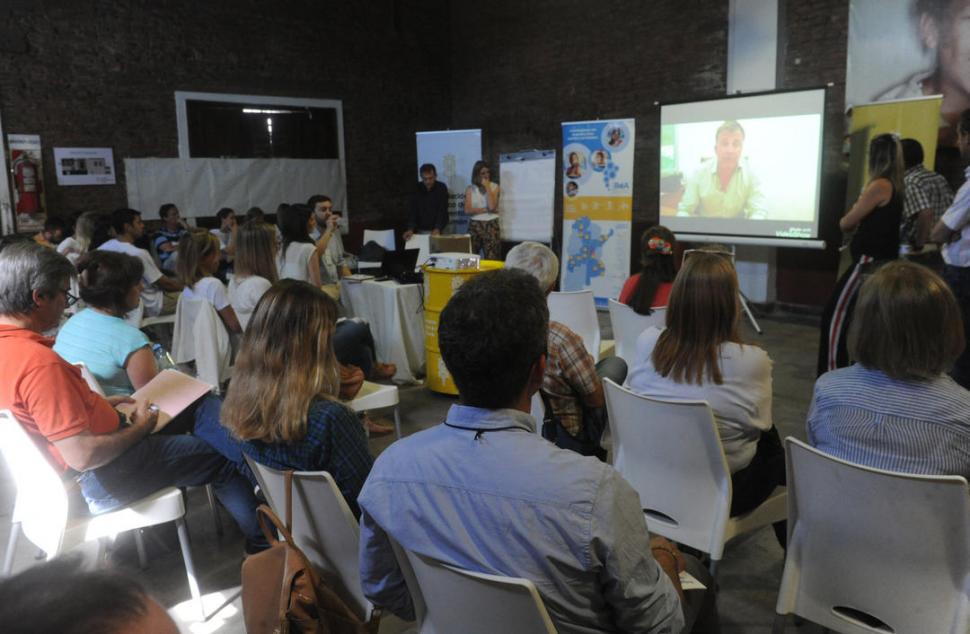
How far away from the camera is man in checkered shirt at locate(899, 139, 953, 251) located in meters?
4.46

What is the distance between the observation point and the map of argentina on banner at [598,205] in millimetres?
7305

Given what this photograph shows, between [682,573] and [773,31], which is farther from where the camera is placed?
[773,31]

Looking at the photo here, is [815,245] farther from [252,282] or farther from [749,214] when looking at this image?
[252,282]

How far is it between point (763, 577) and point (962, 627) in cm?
105

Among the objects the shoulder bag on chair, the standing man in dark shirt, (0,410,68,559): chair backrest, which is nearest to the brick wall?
the standing man in dark shirt

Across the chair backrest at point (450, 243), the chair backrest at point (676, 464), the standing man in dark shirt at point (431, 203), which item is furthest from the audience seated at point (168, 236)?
the chair backrest at point (676, 464)

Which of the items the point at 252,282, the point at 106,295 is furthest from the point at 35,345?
the point at 252,282

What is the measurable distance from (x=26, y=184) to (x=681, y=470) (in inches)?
297

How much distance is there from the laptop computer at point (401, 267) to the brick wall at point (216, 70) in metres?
4.26

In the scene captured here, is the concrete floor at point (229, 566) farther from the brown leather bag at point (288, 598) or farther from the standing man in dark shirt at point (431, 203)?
the standing man in dark shirt at point (431, 203)

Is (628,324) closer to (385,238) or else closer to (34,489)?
(34,489)

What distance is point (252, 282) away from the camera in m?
4.08

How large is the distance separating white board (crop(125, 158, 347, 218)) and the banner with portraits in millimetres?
6187

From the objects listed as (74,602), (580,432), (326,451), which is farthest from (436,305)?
(74,602)
